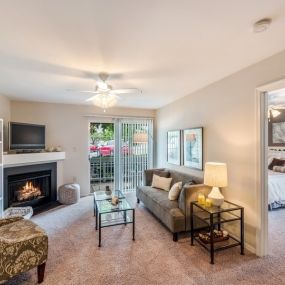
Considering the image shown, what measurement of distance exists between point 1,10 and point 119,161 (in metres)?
4.28

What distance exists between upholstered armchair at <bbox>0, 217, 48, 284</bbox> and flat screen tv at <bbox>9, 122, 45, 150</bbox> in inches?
89.6

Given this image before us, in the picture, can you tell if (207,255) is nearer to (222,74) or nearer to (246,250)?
(246,250)

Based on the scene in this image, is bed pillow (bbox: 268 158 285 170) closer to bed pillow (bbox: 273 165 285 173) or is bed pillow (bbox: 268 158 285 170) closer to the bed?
bed pillow (bbox: 273 165 285 173)

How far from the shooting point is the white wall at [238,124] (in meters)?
2.49

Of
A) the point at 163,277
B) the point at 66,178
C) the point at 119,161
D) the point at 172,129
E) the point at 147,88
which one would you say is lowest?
the point at 163,277

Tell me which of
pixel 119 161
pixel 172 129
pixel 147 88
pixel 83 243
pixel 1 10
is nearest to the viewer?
pixel 1 10

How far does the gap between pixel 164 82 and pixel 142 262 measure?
2.59 m

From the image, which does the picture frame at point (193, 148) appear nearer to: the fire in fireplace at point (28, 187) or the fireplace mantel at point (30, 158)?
the fireplace mantel at point (30, 158)

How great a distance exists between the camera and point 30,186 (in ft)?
14.4

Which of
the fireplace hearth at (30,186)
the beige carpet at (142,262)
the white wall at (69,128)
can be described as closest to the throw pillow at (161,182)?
the beige carpet at (142,262)

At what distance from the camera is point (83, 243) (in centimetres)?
279

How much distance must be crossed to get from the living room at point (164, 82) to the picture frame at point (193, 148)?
88mm

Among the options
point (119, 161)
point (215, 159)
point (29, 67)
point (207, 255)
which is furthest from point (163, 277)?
point (119, 161)

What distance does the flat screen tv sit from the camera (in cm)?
395
